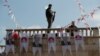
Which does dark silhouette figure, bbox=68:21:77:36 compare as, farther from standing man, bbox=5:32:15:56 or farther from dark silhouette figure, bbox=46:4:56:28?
standing man, bbox=5:32:15:56

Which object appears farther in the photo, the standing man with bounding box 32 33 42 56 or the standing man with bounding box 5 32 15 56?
the standing man with bounding box 5 32 15 56

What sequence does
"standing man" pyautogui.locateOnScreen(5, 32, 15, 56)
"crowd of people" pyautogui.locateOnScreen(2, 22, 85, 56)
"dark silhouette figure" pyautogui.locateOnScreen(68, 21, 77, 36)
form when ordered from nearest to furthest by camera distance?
"crowd of people" pyautogui.locateOnScreen(2, 22, 85, 56) < "dark silhouette figure" pyautogui.locateOnScreen(68, 21, 77, 36) < "standing man" pyautogui.locateOnScreen(5, 32, 15, 56)

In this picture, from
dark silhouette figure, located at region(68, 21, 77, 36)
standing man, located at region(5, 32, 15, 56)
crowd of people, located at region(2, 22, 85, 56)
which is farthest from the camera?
standing man, located at region(5, 32, 15, 56)

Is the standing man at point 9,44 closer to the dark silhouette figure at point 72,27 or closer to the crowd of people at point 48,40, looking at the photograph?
the crowd of people at point 48,40

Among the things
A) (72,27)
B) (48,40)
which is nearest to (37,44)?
(48,40)

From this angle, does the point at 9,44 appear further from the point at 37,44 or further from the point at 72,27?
the point at 72,27

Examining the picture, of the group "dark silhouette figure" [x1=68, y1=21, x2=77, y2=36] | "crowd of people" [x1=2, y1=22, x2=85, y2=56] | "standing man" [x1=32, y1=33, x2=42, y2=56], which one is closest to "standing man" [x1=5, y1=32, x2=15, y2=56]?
"crowd of people" [x1=2, y1=22, x2=85, y2=56]

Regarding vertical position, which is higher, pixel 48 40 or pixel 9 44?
pixel 48 40

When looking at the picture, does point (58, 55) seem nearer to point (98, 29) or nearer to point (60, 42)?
point (60, 42)

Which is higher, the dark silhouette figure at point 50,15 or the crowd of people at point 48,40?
the dark silhouette figure at point 50,15

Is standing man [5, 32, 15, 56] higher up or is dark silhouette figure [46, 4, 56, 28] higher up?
dark silhouette figure [46, 4, 56, 28]

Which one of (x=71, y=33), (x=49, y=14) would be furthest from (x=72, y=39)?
(x=49, y=14)

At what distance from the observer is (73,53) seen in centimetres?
2078

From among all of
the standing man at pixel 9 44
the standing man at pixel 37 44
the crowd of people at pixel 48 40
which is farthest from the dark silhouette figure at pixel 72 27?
the standing man at pixel 9 44
